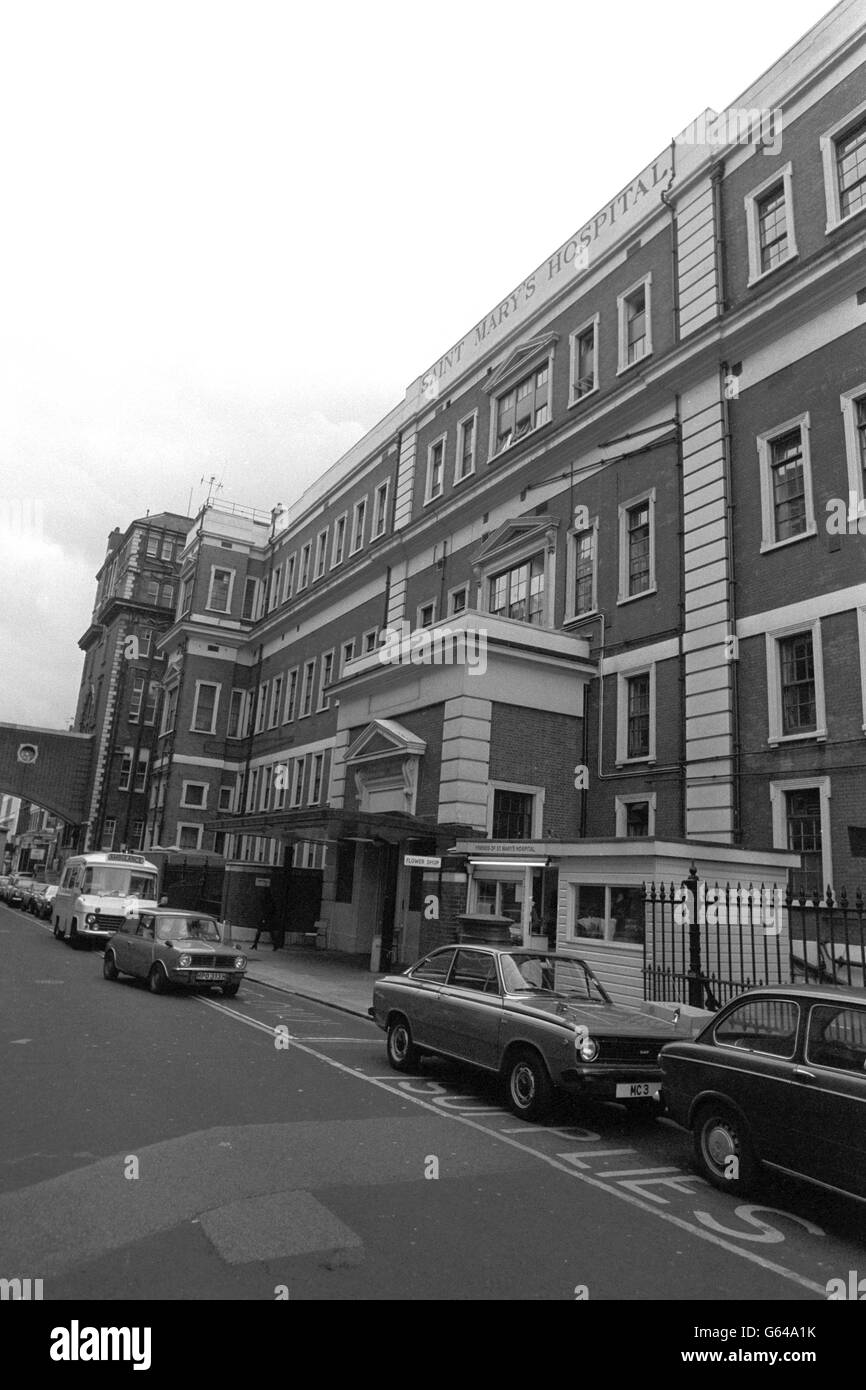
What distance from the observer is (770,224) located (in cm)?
2027

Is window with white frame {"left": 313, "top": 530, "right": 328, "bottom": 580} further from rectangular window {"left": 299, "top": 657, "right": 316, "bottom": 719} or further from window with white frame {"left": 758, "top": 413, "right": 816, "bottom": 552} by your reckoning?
window with white frame {"left": 758, "top": 413, "right": 816, "bottom": 552}

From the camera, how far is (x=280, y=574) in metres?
45.6

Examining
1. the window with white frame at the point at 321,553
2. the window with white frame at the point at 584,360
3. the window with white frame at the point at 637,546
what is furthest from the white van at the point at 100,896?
the window with white frame at the point at 584,360

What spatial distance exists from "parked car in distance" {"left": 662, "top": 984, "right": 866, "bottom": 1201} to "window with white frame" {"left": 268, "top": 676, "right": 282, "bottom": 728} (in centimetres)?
3520

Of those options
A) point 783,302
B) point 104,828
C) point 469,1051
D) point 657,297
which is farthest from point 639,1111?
point 104,828

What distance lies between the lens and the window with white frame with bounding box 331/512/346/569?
38.8 metres

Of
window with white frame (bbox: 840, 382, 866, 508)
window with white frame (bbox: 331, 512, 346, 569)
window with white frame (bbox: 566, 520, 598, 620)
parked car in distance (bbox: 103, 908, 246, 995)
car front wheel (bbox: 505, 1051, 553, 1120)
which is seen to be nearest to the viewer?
car front wheel (bbox: 505, 1051, 553, 1120)

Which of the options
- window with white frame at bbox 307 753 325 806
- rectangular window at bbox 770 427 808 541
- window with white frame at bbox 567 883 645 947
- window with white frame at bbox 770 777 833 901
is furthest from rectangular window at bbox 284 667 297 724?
window with white frame at bbox 567 883 645 947

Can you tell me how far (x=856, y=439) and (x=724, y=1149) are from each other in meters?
14.5

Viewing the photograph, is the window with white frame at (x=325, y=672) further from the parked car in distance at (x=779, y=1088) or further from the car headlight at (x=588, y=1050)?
the parked car in distance at (x=779, y=1088)

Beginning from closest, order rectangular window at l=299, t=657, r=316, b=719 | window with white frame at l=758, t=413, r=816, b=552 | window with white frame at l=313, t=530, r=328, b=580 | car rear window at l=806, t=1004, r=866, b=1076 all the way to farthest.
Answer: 1. car rear window at l=806, t=1004, r=866, b=1076
2. window with white frame at l=758, t=413, r=816, b=552
3. rectangular window at l=299, t=657, r=316, b=719
4. window with white frame at l=313, t=530, r=328, b=580

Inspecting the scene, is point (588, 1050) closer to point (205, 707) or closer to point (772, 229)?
point (772, 229)

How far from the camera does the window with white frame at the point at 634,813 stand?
20.8 meters

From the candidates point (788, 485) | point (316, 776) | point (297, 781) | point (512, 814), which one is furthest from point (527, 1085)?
point (297, 781)
